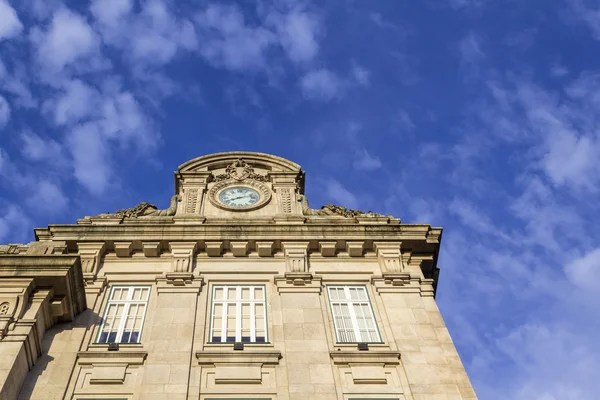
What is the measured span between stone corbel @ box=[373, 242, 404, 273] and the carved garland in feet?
17.3

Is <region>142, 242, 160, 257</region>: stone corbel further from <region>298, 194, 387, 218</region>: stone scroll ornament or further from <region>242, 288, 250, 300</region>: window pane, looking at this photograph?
<region>298, 194, 387, 218</region>: stone scroll ornament

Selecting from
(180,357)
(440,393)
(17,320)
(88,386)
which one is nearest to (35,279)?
(17,320)

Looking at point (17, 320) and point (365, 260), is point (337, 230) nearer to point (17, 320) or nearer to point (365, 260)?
point (365, 260)

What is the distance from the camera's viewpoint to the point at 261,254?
22672 millimetres

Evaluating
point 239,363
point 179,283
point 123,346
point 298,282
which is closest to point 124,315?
point 123,346

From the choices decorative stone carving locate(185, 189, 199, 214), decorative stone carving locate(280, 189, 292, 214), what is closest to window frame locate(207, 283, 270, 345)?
decorative stone carving locate(280, 189, 292, 214)

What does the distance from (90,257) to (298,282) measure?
6988 millimetres

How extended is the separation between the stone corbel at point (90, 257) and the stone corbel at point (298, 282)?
592cm

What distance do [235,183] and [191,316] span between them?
8.49m

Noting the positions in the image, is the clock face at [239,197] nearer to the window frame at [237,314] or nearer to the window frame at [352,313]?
the window frame at [237,314]

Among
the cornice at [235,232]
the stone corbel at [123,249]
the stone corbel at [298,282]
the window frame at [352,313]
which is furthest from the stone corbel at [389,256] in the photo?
the stone corbel at [123,249]

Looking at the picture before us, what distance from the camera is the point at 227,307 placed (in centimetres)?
2048

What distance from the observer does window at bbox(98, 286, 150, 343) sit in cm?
1933

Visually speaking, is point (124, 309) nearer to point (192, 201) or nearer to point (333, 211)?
point (192, 201)
